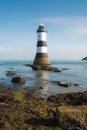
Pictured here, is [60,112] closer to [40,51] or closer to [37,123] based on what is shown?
[37,123]

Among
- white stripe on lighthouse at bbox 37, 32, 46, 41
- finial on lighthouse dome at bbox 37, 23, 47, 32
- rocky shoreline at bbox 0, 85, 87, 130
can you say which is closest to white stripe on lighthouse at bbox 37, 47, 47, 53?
white stripe on lighthouse at bbox 37, 32, 46, 41

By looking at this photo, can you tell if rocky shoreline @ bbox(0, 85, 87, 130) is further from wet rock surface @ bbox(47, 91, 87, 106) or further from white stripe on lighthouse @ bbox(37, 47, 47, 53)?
white stripe on lighthouse @ bbox(37, 47, 47, 53)

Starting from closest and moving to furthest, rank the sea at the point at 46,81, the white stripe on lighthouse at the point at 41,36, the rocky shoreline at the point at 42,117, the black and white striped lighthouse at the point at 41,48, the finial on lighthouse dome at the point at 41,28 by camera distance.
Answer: the rocky shoreline at the point at 42,117 < the sea at the point at 46,81 < the black and white striped lighthouse at the point at 41,48 < the white stripe on lighthouse at the point at 41,36 < the finial on lighthouse dome at the point at 41,28

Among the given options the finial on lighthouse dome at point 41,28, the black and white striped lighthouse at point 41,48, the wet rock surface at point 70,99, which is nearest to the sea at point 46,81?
the wet rock surface at point 70,99

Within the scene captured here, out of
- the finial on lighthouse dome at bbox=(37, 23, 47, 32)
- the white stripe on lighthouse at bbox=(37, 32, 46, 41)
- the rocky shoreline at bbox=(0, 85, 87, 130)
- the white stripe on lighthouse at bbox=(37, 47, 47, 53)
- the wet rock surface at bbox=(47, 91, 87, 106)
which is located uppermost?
the finial on lighthouse dome at bbox=(37, 23, 47, 32)

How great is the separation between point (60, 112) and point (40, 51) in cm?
4440

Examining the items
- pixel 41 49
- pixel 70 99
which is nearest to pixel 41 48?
pixel 41 49

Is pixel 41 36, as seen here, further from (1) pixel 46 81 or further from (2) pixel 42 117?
(2) pixel 42 117

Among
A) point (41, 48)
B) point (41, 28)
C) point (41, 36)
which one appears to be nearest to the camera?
point (41, 48)

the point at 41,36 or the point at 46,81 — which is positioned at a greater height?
the point at 41,36

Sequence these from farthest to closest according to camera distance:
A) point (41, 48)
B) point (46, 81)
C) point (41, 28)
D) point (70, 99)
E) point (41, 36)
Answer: point (41, 28)
point (41, 36)
point (41, 48)
point (46, 81)
point (70, 99)

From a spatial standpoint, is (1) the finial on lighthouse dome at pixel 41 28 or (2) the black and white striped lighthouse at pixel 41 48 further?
(1) the finial on lighthouse dome at pixel 41 28

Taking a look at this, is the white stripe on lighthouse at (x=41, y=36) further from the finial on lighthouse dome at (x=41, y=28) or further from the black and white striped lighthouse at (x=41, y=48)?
the finial on lighthouse dome at (x=41, y=28)

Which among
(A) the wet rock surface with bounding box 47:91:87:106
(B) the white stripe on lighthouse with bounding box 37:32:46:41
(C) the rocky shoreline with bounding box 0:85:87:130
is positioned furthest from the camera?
(B) the white stripe on lighthouse with bounding box 37:32:46:41
